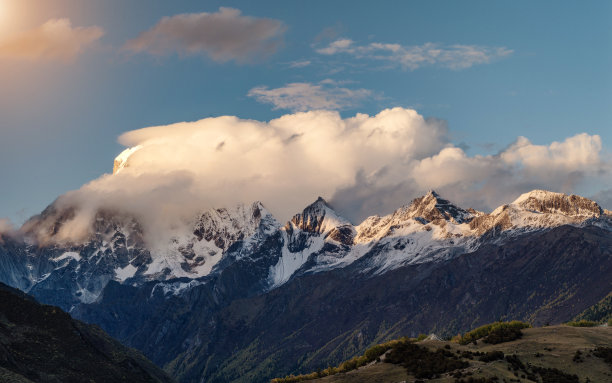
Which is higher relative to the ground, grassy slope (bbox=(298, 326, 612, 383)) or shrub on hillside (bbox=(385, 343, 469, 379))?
shrub on hillside (bbox=(385, 343, 469, 379))

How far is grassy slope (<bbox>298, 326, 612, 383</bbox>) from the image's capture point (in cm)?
15288

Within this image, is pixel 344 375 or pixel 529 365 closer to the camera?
pixel 529 365

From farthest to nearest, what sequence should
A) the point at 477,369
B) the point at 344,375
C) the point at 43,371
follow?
1. the point at 43,371
2. the point at 344,375
3. the point at 477,369

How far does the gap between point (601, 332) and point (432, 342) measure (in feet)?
152

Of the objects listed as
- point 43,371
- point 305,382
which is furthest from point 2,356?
point 305,382

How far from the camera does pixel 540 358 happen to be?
533ft

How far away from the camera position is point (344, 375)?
16838 cm

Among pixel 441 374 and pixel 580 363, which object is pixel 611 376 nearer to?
pixel 580 363

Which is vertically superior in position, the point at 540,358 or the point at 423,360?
the point at 423,360

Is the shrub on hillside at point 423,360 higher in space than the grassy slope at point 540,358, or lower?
higher

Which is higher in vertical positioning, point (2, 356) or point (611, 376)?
point (2, 356)

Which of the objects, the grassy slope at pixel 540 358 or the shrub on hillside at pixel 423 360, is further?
the shrub on hillside at pixel 423 360

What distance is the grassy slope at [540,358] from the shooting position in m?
153

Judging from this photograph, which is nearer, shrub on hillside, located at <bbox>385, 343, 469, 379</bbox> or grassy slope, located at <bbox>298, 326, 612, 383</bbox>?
grassy slope, located at <bbox>298, 326, 612, 383</bbox>
